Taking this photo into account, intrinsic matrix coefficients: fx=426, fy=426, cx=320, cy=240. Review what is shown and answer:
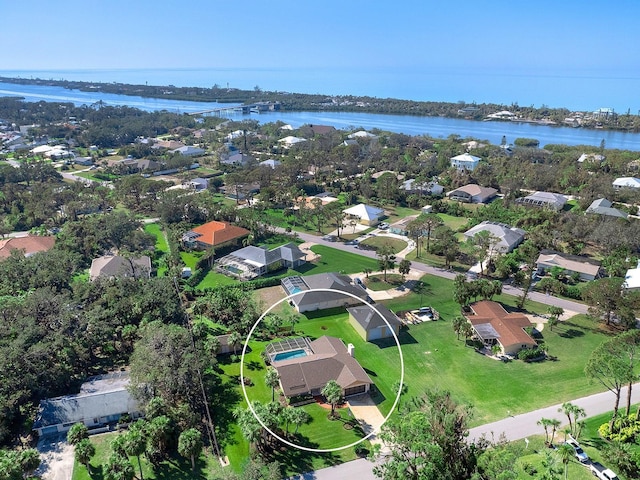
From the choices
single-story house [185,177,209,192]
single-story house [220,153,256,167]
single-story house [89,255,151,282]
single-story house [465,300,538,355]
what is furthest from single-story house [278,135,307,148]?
single-story house [465,300,538,355]

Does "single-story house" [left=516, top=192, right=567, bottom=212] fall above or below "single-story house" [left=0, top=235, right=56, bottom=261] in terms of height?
above

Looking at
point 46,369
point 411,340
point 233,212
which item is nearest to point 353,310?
point 411,340

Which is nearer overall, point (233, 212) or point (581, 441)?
point (581, 441)

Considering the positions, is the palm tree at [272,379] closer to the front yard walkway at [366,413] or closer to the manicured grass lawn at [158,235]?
the front yard walkway at [366,413]

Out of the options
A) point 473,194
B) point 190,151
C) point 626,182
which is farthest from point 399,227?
point 190,151

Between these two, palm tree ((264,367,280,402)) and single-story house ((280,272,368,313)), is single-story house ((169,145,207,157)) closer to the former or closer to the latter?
single-story house ((280,272,368,313))

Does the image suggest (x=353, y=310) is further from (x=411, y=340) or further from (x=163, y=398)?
(x=163, y=398)

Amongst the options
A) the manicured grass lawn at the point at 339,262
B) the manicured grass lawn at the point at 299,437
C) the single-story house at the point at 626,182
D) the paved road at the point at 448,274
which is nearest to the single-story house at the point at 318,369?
the manicured grass lawn at the point at 299,437
